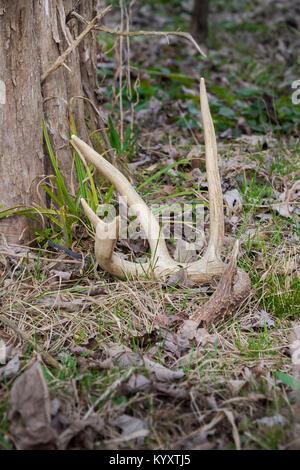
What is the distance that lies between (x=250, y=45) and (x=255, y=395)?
21.2ft

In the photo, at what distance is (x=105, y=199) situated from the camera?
2.73m

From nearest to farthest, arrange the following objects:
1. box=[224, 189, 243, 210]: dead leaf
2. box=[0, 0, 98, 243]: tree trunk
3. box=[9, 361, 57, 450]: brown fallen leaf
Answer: box=[9, 361, 57, 450]: brown fallen leaf
box=[0, 0, 98, 243]: tree trunk
box=[224, 189, 243, 210]: dead leaf

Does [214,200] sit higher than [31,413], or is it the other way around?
[214,200]

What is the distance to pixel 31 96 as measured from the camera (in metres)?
2.46

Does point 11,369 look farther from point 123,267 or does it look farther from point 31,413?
point 123,267

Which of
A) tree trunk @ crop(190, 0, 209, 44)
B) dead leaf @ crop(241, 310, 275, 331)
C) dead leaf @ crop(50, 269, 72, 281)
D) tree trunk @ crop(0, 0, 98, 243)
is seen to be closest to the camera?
dead leaf @ crop(241, 310, 275, 331)

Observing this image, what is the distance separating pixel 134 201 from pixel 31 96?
0.76 m

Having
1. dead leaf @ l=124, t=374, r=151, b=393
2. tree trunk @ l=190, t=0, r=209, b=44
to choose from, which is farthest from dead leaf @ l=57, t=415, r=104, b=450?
tree trunk @ l=190, t=0, r=209, b=44

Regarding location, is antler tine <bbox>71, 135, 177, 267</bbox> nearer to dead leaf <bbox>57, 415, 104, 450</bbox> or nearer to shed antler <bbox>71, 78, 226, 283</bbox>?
shed antler <bbox>71, 78, 226, 283</bbox>

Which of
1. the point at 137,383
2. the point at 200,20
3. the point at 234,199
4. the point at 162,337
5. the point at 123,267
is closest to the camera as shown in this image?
the point at 137,383

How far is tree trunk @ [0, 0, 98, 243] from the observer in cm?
235

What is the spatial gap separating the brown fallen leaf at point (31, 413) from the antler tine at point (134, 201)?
3.07 ft

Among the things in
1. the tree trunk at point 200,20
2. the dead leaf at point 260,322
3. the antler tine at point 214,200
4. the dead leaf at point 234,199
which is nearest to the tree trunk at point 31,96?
the antler tine at point 214,200

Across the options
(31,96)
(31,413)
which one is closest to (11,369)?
(31,413)
